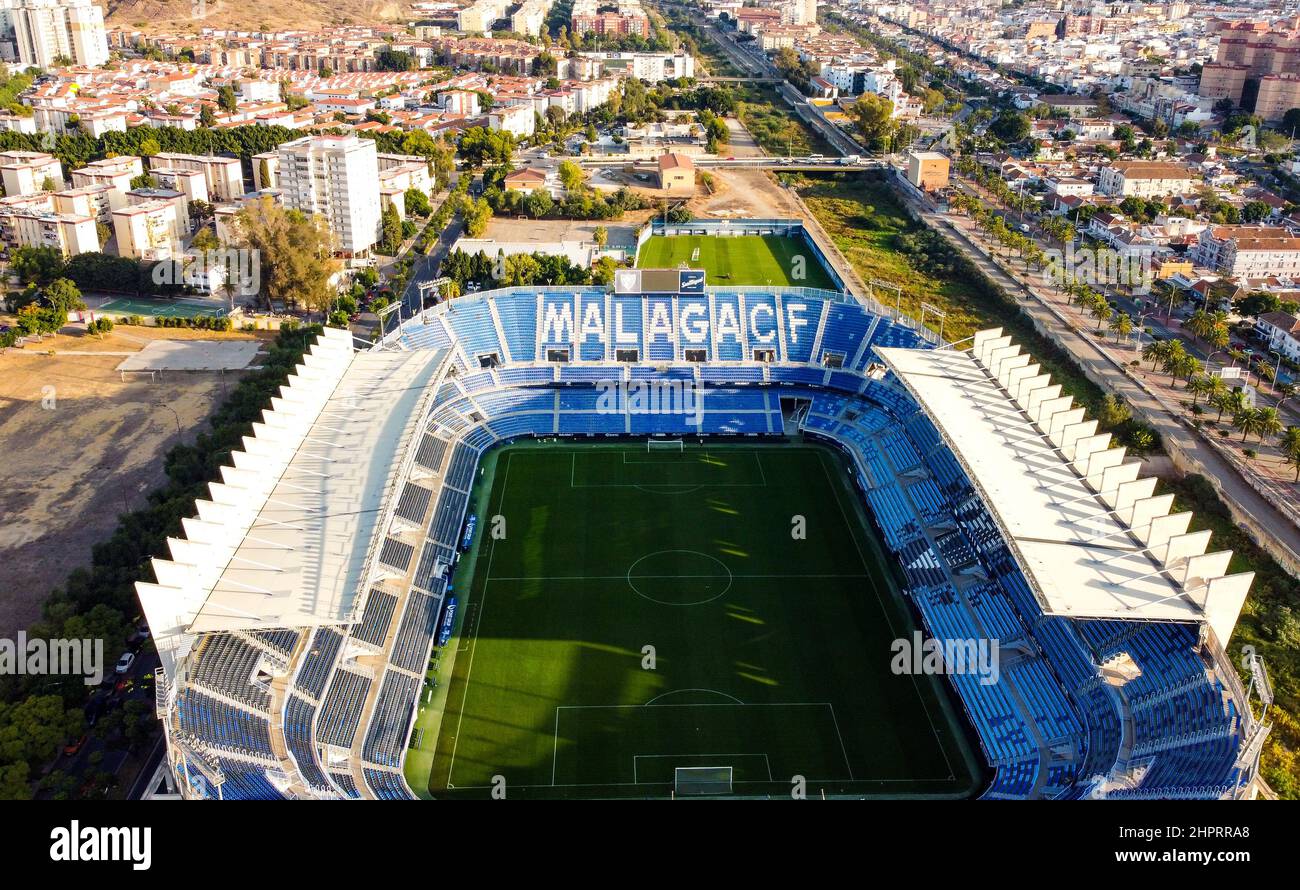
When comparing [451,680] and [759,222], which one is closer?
[451,680]

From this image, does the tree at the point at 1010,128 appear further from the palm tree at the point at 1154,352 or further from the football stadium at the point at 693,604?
the football stadium at the point at 693,604

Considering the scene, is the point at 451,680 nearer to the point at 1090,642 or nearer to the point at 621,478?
the point at 621,478

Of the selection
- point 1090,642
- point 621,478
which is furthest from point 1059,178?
point 1090,642

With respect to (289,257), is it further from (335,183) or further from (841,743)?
(841,743)

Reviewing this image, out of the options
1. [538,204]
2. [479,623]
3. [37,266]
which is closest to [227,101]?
[538,204]

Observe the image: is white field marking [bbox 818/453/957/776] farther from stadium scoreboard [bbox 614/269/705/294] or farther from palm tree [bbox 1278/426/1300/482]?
palm tree [bbox 1278/426/1300/482]

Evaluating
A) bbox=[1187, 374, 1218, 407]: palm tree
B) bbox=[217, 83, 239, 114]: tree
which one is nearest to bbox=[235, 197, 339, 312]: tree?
bbox=[1187, 374, 1218, 407]: palm tree
